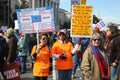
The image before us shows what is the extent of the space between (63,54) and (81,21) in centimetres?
116

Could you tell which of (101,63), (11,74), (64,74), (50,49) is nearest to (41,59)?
(50,49)

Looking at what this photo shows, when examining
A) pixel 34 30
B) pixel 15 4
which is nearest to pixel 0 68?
pixel 34 30

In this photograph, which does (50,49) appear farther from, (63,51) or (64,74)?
(64,74)

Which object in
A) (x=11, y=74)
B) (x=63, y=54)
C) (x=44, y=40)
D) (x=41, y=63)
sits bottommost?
(x=11, y=74)

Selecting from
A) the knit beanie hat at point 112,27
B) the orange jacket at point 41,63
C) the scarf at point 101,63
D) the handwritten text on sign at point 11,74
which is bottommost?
the handwritten text on sign at point 11,74

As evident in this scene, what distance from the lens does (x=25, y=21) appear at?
1020 cm

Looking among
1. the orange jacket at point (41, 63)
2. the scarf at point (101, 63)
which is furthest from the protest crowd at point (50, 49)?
the scarf at point (101, 63)

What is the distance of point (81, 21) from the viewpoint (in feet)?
34.0

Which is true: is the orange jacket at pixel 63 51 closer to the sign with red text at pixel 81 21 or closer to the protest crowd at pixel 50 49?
the protest crowd at pixel 50 49

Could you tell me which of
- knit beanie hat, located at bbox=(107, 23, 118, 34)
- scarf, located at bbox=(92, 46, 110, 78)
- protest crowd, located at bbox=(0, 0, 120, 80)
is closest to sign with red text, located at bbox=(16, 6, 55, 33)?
protest crowd, located at bbox=(0, 0, 120, 80)

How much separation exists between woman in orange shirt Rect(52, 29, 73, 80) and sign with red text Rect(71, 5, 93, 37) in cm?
71

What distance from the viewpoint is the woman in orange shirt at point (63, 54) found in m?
9.62

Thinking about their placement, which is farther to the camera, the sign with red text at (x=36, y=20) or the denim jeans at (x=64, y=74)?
the sign with red text at (x=36, y=20)

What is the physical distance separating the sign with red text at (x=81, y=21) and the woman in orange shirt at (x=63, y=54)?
0.71 metres
